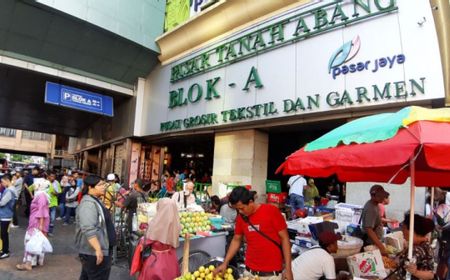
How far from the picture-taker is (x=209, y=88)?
1379 centimetres

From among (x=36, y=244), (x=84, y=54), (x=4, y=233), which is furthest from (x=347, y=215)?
(x=84, y=54)

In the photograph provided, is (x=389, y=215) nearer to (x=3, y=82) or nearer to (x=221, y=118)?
(x=221, y=118)

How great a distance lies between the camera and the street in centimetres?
647

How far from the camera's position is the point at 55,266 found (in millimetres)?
7129

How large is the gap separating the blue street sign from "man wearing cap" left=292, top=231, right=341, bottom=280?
45.0 ft

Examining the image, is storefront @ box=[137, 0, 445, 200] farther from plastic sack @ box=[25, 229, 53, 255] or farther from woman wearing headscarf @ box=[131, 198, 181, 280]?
plastic sack @ box=[25, 229, 53, 255]

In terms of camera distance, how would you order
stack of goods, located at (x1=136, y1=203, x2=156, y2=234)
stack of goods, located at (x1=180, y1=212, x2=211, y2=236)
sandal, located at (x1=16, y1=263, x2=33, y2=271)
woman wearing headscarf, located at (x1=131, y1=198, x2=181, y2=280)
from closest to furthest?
woman wearing headscarf, located at (x1=131, y1=198, x2=181, y2=280), stack of goods, located at (x1=180, y1=212, x2=211, y2=236), stack of goods, located at (x1=136, y1=203, x2=156, y2=234), sandal, located at (x1=16, y1=263, x2=33, y2=271)

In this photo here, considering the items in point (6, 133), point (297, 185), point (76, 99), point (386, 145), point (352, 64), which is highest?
point (6, 133)

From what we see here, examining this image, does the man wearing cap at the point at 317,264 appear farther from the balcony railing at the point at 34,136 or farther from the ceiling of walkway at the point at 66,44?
the balcony railing at the point at 34,136

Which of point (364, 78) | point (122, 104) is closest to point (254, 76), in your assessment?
point (364, 78)

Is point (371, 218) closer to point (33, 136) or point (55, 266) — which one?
point (55, 266)

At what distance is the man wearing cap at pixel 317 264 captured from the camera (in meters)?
3.73

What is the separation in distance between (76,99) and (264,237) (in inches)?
550

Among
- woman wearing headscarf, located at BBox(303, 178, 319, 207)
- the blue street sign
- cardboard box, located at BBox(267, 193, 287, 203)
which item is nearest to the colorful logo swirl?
woman wearing headscarf, located at BBox(303, 178, 319, 207)
